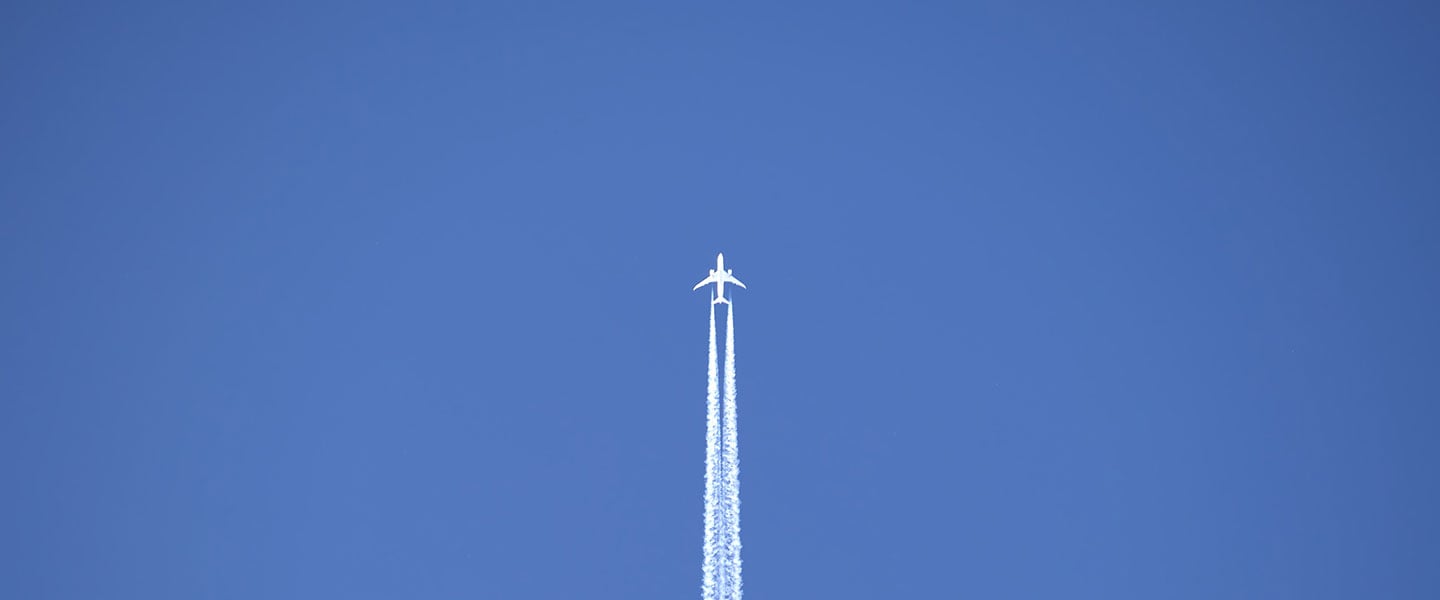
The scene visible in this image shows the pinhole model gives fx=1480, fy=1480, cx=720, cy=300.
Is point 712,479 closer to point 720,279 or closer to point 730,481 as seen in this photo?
point 730,481

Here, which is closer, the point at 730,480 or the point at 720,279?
the point at 730,480

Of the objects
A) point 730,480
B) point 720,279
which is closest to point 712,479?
point 730,480

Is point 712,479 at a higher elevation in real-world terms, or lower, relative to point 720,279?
lower

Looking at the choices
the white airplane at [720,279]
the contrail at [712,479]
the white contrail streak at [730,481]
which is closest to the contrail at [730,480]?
the white contrail streak at [730,481]

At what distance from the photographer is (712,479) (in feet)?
100

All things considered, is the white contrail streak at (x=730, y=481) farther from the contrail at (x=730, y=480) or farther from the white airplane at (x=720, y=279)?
the white airplane at (x=720, y=279)

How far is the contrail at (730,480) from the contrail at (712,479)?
153 millimetres

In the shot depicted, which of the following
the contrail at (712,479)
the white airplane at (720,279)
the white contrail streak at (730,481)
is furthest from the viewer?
the white airplane at (720,279)

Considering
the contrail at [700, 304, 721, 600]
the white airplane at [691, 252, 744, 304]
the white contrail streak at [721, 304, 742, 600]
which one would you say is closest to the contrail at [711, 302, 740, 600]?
the white contrail streak at [721, 304, 742, 600]

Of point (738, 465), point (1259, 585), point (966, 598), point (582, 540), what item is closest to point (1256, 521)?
point (1259, 585)

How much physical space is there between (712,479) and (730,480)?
377 millimetres

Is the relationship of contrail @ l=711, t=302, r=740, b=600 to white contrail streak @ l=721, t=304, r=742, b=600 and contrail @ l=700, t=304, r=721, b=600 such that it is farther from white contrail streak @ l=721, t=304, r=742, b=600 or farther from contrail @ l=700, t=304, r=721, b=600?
contrail @ l=700, t=304, r=721, b=600

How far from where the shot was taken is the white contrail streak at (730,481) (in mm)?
29750

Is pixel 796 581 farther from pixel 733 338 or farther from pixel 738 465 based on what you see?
pixel 733 338
